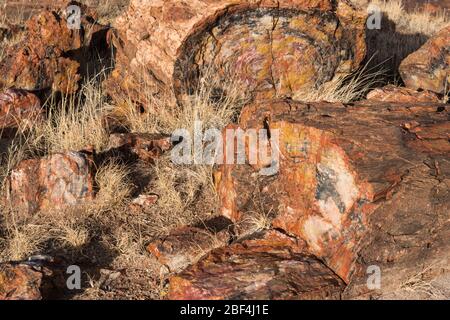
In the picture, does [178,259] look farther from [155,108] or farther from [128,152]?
[155,108]

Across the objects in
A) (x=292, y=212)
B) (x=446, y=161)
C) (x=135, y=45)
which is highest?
(x=135, y=45)

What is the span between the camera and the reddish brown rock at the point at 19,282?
311cm

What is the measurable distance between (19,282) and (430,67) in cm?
480

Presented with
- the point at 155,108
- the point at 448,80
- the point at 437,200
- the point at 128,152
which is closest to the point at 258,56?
the point at 155,108

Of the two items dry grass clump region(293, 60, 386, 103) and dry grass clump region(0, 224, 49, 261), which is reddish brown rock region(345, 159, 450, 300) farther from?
dry grass clump region(293, 60, 386, 103)

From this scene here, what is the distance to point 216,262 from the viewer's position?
3.29 m

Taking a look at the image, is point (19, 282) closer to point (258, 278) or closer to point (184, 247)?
point (184, 247)

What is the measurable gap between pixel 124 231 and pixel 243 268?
1.04 m

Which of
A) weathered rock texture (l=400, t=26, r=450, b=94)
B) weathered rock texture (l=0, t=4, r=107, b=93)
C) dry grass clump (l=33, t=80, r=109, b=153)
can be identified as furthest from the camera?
weathered rock texture (l=400, t=26, r=450, b=94)

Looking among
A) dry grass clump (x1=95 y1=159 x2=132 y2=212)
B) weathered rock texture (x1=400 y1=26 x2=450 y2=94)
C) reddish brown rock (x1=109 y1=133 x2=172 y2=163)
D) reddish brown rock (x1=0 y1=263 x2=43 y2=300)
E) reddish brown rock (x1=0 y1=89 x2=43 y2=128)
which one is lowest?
reddish brown rock (x1=0 y1=263 x2=43 y2=300)

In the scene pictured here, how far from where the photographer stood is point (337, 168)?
326 centimetres

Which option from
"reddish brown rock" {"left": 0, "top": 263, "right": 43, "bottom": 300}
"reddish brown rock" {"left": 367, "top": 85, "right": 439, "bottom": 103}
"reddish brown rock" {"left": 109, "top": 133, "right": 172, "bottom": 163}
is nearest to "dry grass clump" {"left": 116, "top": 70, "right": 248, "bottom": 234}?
"reddish brown rock" {"left": 109, "top": 133, "right": 172, "bottom": 163}

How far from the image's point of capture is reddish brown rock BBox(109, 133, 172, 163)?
4699 millimetres

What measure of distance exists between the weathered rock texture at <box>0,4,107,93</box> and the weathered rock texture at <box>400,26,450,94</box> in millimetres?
3529
